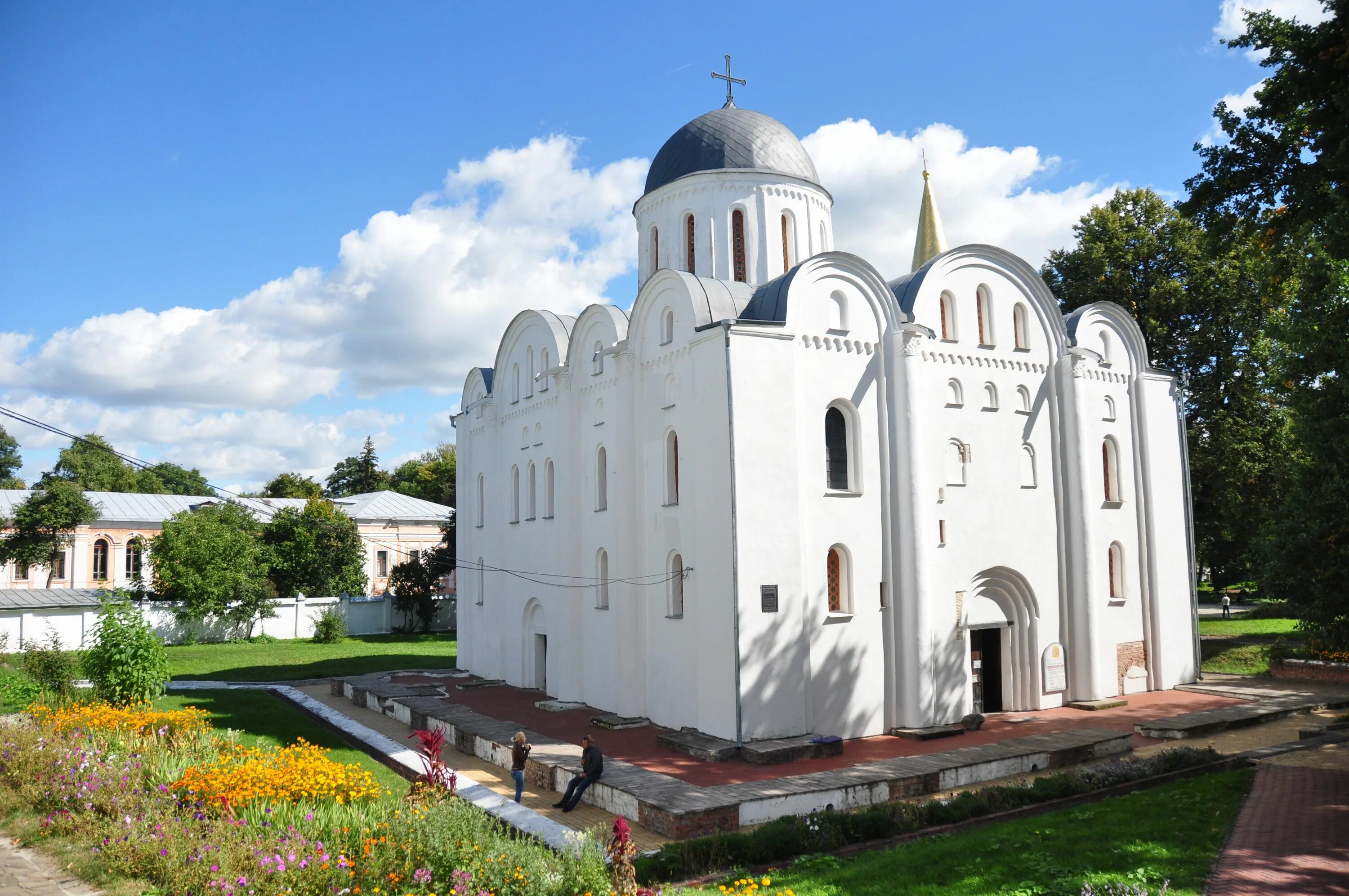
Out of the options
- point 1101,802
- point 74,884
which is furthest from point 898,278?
point 74,884

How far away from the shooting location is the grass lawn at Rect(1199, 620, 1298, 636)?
2938 centimetres

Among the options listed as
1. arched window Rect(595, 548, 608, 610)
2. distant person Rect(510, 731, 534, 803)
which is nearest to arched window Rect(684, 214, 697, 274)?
arched window Rect(595, 548, 608, 610)

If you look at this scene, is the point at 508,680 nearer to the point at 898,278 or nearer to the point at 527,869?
the point at 898,278

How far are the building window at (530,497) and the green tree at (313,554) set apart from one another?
78.9ft

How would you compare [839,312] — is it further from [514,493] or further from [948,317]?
[514,493]

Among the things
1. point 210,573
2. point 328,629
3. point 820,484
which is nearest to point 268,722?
point 820,484

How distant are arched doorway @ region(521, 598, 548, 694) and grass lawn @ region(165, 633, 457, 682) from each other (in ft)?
19.0

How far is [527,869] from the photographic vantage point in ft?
26.2

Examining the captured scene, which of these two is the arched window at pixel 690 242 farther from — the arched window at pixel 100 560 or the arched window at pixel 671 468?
the arched window at pixel 100 560

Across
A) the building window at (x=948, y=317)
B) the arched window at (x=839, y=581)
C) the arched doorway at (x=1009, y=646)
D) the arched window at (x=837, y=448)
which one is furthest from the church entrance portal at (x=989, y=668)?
the building window at (x=948, y=317)

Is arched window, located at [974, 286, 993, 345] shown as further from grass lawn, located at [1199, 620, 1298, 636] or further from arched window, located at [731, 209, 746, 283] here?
grass lawn, located at [1199, 620, 1298, 636]

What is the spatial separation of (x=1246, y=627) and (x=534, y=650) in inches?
934

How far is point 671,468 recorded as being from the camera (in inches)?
720

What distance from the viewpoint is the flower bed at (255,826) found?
802cm
